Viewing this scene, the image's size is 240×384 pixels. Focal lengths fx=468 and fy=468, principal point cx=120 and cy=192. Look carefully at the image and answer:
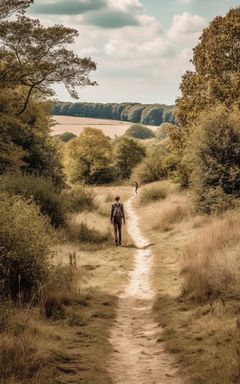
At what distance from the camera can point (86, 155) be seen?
6625 centimetres

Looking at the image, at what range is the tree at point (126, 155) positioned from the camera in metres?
76.1

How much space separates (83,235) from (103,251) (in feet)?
8.21

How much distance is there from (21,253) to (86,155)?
55804 mm

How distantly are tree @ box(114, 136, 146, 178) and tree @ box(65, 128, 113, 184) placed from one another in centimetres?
871

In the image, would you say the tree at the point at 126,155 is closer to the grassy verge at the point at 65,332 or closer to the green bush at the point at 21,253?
the grassy verge at the point at 65,332

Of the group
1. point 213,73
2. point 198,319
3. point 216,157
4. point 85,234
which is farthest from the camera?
point 213,73

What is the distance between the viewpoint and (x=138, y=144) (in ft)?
259

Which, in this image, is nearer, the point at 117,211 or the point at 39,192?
the point at 117,211

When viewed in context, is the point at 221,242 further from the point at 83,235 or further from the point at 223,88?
the point at 223,88

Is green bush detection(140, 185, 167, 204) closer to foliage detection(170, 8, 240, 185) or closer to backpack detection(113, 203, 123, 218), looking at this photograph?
foliage detection(170, 8, 240, 185)

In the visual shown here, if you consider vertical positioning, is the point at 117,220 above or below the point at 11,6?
below

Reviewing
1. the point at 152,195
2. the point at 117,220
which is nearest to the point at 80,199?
the point at 152,195

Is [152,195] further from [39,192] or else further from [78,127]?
[78,127]

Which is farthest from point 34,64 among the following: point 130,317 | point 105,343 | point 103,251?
point 105,343
